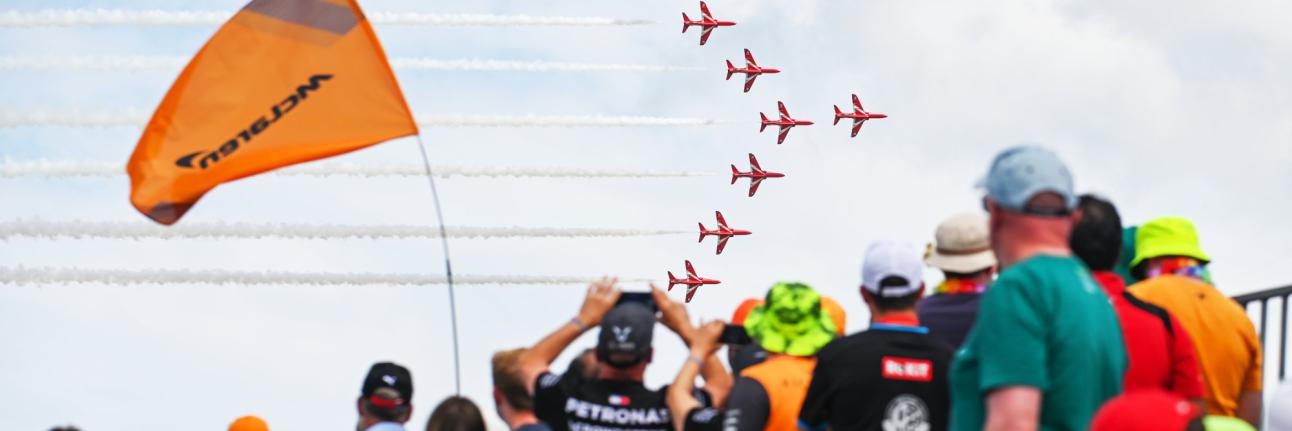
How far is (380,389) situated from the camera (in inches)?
396

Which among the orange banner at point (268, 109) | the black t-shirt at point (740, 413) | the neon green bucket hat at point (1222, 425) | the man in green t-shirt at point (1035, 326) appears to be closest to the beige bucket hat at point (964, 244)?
the black t-shirt at point (740, 413)

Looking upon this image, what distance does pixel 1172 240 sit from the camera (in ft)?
34.2

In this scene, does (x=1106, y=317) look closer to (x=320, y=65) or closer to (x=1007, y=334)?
(x=1007, y=334)

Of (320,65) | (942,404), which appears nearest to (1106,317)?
(942,404)

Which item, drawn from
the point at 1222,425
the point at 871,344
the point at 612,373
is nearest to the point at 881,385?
the point at 871,344

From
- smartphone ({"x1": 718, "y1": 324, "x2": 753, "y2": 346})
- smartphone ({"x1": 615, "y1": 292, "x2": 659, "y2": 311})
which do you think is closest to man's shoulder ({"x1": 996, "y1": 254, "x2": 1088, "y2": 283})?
smartphone ({"x1": 718, "y1": 324, "x2": 753, "y2": 346})

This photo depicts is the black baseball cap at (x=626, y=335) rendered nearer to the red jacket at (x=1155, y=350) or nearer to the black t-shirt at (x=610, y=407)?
the black t-shirt at (x=610, y=407)

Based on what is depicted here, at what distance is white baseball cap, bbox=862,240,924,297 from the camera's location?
8.41m

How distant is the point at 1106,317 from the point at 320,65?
8840 millimetres

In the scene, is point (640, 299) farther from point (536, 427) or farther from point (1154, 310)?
point (1154, 310)

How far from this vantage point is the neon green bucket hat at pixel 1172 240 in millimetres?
10375

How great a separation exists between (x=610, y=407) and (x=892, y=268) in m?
1.77

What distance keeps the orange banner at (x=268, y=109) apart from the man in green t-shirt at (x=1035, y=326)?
306 inches

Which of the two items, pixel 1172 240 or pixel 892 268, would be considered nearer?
pixel 892 268
